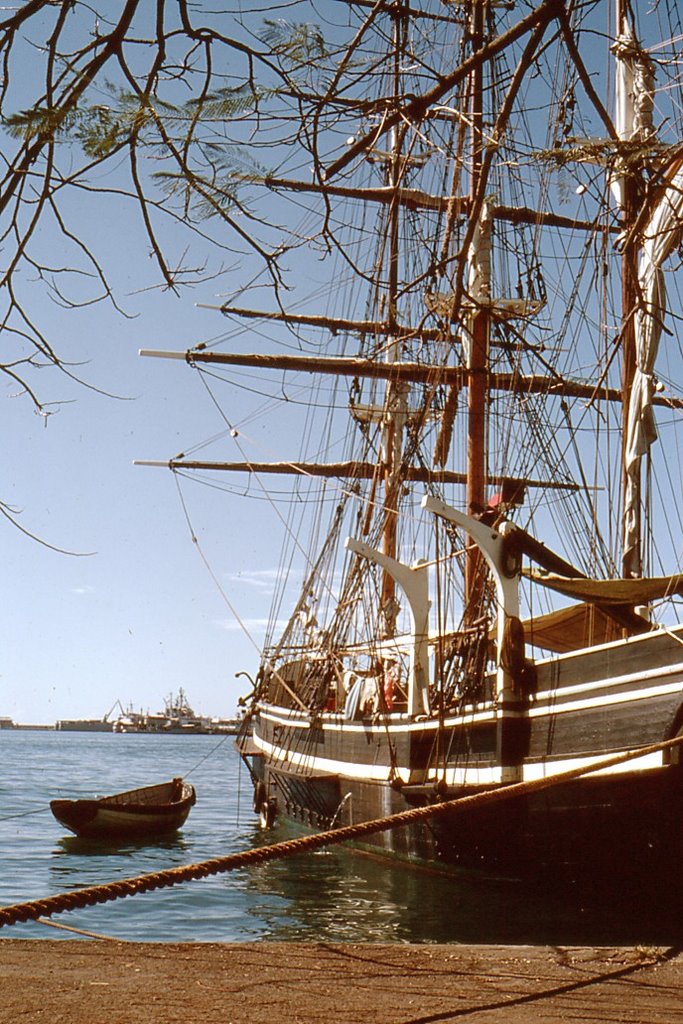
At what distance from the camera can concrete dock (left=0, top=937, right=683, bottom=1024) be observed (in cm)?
332

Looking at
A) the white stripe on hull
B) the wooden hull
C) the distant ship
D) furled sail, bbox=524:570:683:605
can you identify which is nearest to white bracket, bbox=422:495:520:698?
the wooden hull

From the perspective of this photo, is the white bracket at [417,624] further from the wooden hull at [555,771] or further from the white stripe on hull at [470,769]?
the white stripe on hull at [470,769]

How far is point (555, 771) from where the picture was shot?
11.4 meters

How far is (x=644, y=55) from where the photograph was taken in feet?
11.3

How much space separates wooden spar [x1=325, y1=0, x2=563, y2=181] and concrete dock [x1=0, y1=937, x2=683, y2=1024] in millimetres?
2538

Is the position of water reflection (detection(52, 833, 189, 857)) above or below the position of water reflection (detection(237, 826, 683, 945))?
below

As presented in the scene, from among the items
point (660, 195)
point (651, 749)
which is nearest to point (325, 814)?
point (651, 749)

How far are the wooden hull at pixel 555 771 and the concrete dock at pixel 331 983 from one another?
5591mm

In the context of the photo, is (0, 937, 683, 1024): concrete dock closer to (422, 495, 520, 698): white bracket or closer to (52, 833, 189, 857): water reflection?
(422, 495, 520, 698): white bracket

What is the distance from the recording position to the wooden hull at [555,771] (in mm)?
9812

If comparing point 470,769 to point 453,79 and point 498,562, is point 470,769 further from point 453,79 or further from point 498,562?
point 453,79

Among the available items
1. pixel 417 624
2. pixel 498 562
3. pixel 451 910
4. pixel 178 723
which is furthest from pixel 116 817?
pixel 178 723

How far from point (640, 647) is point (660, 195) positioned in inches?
272

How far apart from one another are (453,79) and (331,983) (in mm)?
2972
